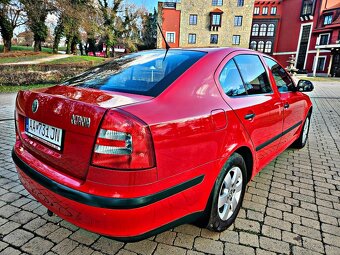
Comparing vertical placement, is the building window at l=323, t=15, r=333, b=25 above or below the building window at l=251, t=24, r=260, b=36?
above

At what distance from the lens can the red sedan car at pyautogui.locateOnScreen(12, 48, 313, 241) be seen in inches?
59.1

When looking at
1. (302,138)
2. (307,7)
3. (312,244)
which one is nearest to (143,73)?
(312,244)

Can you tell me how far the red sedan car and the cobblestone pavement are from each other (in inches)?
9.2

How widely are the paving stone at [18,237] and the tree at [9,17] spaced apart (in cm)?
2043

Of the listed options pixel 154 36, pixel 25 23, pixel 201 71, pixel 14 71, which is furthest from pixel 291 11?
pixel 201 71

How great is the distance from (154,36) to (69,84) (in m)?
49.9

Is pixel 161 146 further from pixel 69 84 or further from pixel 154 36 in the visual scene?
pixel 154 36

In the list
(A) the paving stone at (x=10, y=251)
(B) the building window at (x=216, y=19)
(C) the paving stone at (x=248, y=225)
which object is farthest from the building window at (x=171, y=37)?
(A) the paving stone at (x=10, y=251)

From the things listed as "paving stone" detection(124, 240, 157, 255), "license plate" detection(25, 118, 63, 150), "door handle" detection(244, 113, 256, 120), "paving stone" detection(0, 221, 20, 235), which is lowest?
"paving stone" detection(0, 221, 20, 235)

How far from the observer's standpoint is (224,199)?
7.46 feet

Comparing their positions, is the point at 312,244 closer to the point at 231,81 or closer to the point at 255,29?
the point at 231,81

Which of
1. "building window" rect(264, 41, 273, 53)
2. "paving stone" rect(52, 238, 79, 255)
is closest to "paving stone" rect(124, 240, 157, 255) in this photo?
"paving stone" rect(52, 238, 79, 255)

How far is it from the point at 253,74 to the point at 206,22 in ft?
144

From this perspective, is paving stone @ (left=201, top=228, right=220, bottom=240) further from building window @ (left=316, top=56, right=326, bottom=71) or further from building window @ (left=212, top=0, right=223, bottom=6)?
building window @ (left=212, top=0, right=223, bottom=6)
